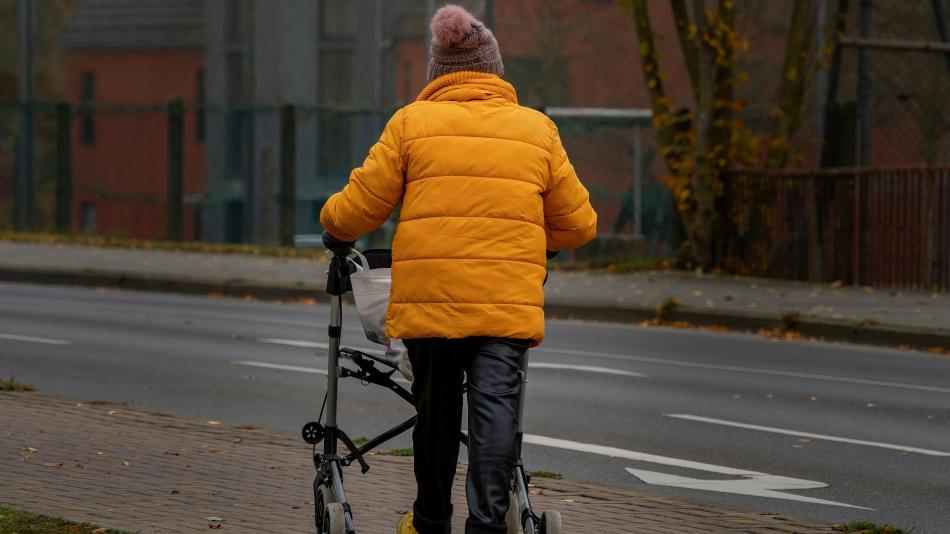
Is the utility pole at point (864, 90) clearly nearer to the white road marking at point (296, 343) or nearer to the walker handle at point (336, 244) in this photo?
the white road marking at point (296, 343)

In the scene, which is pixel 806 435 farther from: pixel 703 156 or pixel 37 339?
pixel 703 156

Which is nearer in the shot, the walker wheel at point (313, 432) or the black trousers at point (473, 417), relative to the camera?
the black trousers at point (473, 417)

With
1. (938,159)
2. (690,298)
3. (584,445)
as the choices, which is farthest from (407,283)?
(938,159)

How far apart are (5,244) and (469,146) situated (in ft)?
73.4

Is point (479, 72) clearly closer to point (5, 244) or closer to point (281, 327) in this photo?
point (281, 327)

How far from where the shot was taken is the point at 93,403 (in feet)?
32.6

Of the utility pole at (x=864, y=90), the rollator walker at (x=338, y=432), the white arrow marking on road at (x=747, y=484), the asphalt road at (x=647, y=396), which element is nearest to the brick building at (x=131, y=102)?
the asphalt road at (x=647, y=396)

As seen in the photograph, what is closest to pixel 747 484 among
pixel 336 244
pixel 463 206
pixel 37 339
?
pixel 336 244

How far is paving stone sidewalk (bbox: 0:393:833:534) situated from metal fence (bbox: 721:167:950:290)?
11813mm

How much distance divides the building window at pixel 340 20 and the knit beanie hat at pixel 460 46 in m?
30.8

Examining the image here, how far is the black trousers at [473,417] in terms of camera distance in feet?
16.6

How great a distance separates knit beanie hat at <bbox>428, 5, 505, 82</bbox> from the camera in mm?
5277

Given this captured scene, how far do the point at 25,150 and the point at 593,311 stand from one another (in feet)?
49.6

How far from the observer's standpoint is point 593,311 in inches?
698
